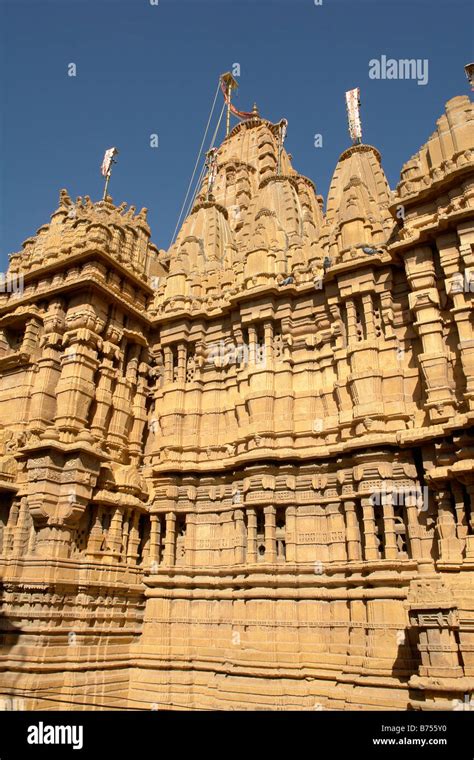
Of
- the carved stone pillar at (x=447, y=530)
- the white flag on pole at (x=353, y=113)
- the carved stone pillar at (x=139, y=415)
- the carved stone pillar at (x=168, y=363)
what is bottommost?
the carved stone pillar at (x=447, y=530)

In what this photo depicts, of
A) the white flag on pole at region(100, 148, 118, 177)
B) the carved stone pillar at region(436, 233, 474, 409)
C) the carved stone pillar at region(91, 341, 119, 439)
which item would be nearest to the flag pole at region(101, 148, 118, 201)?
the white flag on pole at region(100, 148, 118, 177)

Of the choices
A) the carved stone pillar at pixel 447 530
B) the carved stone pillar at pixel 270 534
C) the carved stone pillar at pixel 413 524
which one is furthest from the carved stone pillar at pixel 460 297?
the carved stone pillar at pixel 270 534

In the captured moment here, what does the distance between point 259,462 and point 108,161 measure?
17.6m

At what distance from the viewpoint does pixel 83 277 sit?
1970 cm

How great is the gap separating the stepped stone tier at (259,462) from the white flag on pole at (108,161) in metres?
4.22

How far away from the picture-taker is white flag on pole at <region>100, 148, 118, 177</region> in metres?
25.3

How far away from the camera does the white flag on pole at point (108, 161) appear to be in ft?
82.9

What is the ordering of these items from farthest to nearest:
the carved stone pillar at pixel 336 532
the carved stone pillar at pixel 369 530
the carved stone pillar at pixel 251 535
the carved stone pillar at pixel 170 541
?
1. the carved stone pillar at pixel 170 541
2. the carved stone pillar at pixel 251 535
3. the carved stone pillar at pixel 336 532
4. the carved stone pillar at pixel 369 530

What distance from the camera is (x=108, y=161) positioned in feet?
83.7

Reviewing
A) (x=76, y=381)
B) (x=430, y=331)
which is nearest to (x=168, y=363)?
(x=76, y=381)

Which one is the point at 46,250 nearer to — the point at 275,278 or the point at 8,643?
the point at 275,278

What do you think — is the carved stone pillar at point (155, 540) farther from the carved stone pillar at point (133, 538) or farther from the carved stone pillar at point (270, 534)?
the carved stone pillar at point (270, 534)

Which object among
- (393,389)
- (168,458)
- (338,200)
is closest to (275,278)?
(338,200)

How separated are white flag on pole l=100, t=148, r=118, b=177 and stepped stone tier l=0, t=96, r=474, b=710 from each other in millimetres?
4224
